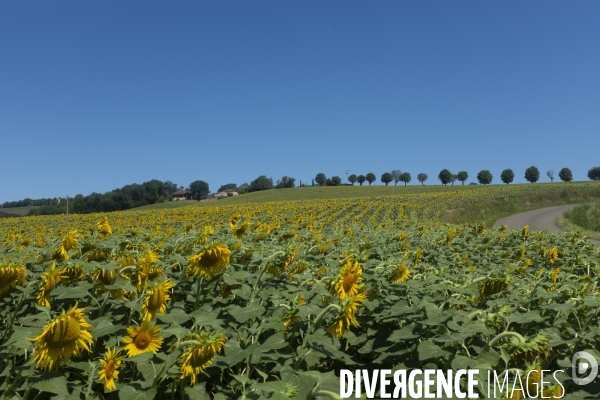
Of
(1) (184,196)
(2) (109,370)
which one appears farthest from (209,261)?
(1) (184,196)

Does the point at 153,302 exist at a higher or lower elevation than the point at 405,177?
lower

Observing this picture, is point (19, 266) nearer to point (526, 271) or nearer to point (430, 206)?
point (526, 271)

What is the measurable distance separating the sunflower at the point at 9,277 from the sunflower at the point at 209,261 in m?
0.88

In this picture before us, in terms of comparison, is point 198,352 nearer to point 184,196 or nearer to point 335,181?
point 184,196

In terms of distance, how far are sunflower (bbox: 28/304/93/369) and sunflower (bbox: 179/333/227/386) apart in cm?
40

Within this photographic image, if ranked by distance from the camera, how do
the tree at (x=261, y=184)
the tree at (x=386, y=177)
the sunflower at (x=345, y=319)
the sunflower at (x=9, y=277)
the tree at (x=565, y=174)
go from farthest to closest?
1. the tree at (x=386, y=177)
2. the tree at (x=565, y=174)
3. the tree at (x=261, y=184)
4. the sunflower at (x=9, y=277)
5. the sunflower at (x=345, y=319)

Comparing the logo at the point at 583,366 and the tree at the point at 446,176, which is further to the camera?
the tree at the point at 446,176

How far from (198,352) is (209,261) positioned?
70 cm

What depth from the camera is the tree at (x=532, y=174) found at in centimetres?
10990

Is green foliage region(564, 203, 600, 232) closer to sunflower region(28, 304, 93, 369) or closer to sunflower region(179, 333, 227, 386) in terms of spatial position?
sunflower region(179, 333, 227, 386)

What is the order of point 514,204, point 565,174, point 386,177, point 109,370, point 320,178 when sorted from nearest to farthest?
point 109,370
point 514,204
point 565,174
point 320,178
point 386,177

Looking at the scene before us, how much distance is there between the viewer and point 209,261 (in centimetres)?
229

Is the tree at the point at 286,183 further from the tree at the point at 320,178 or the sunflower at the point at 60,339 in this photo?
the sunflower at the point at 60,339

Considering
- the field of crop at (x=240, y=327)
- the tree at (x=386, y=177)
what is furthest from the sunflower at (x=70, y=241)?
the tree at (x=386, y=177)
